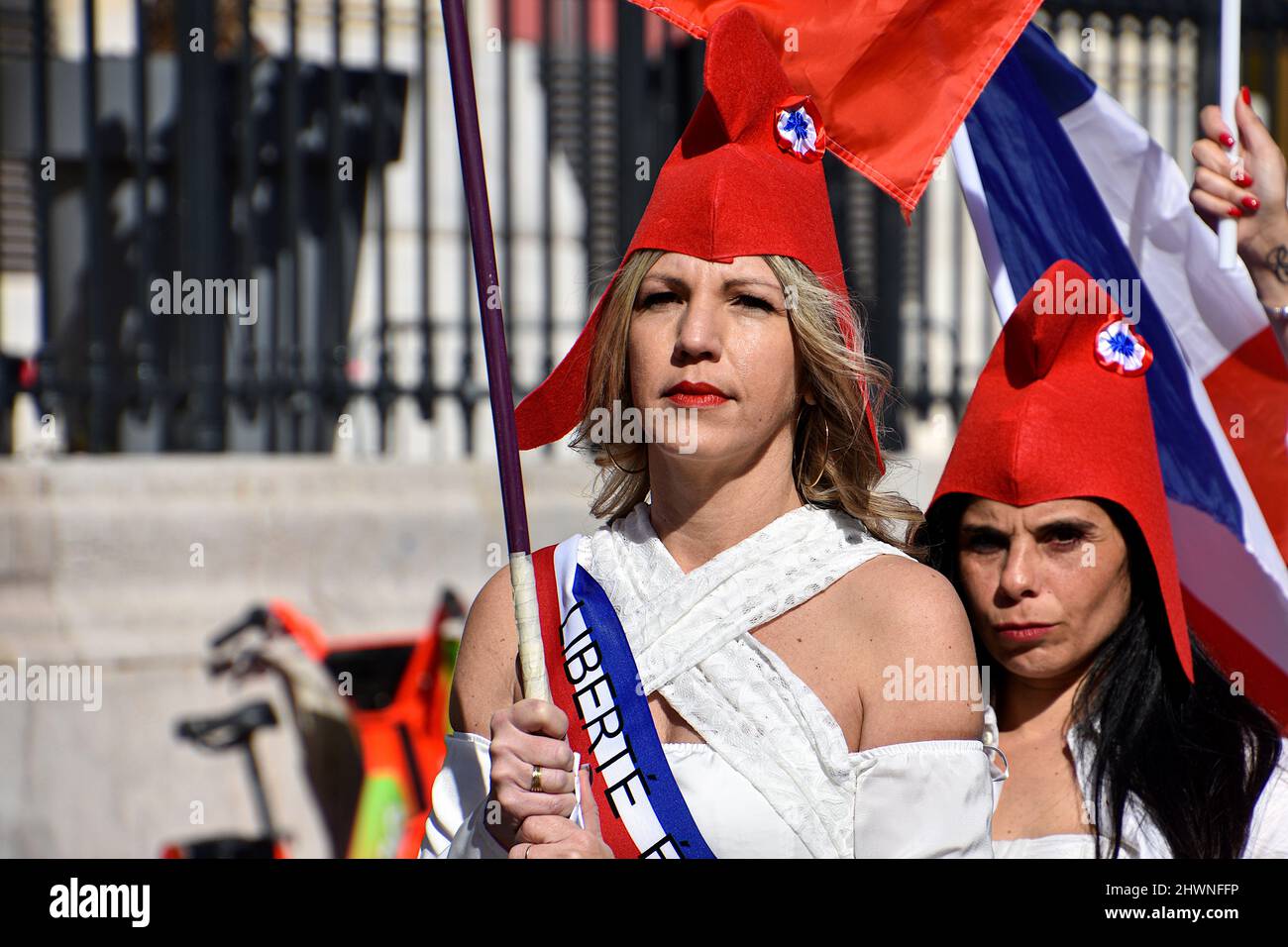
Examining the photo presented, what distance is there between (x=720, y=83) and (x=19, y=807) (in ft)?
12.9

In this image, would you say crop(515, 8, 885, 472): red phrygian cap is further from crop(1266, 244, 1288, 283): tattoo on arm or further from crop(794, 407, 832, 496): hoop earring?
crop(1266, 244, 1288, 283): tattoo on arm

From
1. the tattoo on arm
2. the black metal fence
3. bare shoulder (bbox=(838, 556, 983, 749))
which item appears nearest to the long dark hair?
bare shoulder (bbox=(838, 556, 983, 749))

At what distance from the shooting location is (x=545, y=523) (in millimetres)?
5691

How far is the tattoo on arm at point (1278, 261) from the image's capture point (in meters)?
3.08

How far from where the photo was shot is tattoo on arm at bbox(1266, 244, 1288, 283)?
3.08 meters

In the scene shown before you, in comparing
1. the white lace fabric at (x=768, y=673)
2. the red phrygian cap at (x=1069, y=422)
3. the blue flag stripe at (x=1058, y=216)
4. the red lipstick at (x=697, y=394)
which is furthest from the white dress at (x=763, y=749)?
the blue flag stripe at (x=1058, y=216)

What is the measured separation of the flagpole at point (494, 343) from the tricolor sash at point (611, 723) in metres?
0.15

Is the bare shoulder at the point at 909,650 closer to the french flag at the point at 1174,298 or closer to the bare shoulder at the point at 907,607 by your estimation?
the bare shoulder at the point at 907,607

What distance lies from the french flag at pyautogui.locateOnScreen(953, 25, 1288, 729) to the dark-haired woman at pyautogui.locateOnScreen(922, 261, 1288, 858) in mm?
341

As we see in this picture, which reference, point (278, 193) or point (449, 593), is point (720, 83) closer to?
point (449, 593)

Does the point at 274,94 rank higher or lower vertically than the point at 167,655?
higher

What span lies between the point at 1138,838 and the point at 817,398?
0.91 meters
